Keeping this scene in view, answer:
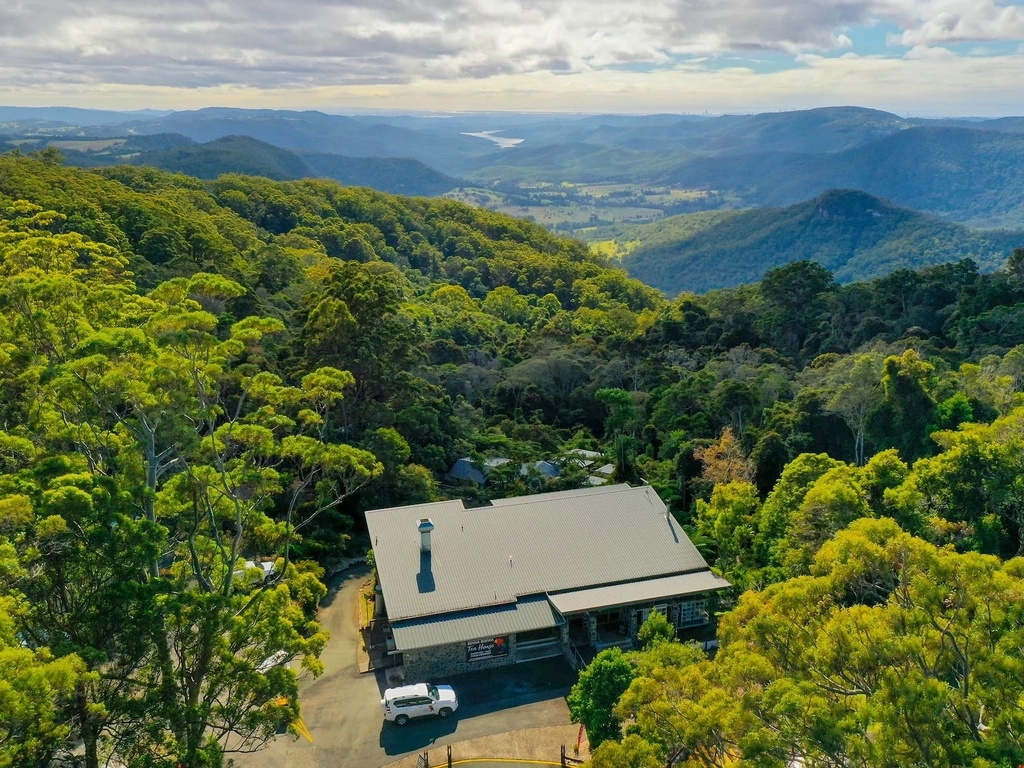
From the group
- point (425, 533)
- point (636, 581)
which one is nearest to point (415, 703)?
point (425, 533)

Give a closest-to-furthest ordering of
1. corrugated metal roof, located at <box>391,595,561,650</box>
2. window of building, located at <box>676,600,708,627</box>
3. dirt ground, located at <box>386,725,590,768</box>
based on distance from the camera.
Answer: dirt ground, located at <box>386,725,590,768</box>, corrugated metal roof, located at <box>391,595,561,650</box>, window of building, located at <box>676,600,708,627</box>

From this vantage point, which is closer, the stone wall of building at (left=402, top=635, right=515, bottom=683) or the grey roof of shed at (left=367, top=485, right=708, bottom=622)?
the stone wall of building at (left=402, top=635, right=515, bottom=683)

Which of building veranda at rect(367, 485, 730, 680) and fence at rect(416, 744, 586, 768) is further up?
building veranda at rect(367, 485, 730, 680)

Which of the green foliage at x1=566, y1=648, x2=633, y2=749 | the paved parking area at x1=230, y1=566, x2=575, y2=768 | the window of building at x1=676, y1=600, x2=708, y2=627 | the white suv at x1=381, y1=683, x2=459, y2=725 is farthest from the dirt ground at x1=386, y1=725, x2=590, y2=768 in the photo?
the window of building at x1=676, y1=600, x2=708, y2=627

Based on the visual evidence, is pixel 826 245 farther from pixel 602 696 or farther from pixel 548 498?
A: pixel 602 696

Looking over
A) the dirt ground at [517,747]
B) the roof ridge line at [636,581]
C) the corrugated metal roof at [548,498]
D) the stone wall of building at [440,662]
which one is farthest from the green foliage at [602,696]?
the corrugated metal roof at [548,498]

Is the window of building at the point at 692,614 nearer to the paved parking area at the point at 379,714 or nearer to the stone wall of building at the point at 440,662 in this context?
the paved parking area at the point at 379,714

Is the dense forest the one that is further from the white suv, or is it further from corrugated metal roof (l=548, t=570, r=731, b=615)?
the white suv
